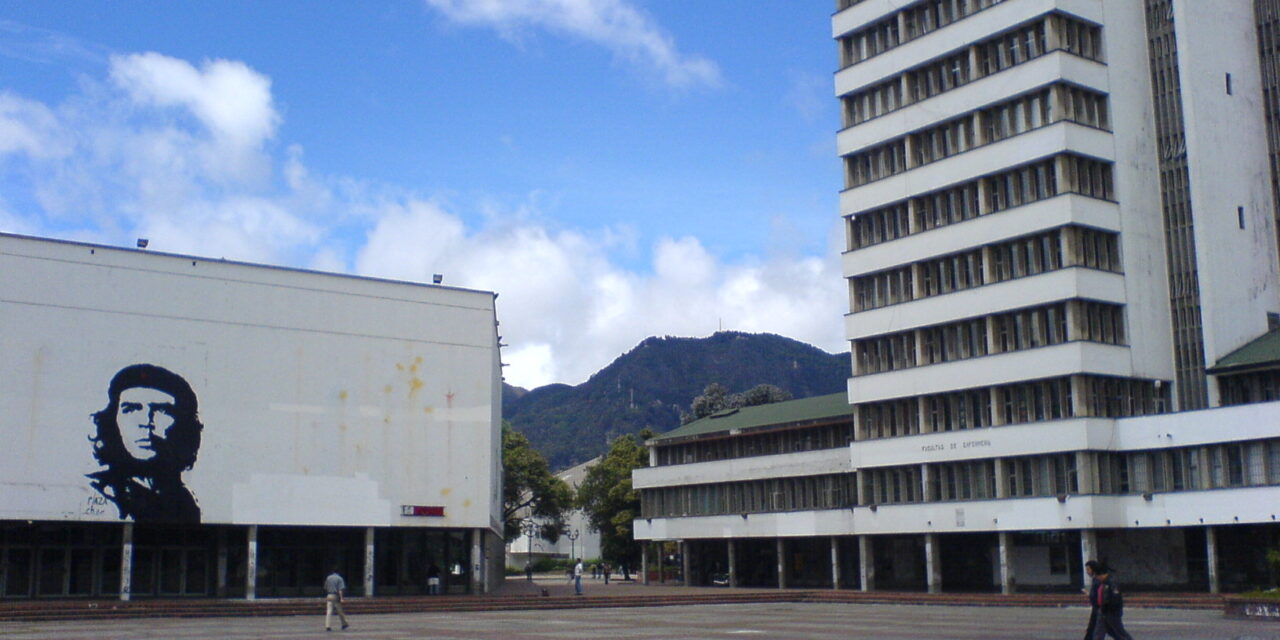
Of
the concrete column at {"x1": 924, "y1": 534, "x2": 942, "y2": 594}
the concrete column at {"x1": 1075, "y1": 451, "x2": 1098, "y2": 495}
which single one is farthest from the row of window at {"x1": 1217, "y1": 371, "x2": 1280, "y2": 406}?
the concrete column at {"x1": 924, "y1": 534, "x2": 942, "y2": 594}

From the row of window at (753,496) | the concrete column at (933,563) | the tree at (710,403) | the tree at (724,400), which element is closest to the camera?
the concrete column at (933,563)

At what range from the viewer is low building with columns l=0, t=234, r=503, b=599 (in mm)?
54906

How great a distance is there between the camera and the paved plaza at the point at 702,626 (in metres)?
33.4

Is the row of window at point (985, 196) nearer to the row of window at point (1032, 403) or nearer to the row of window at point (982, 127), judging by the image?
the row of window at point (982, 127)

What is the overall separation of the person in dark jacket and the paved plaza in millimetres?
7513

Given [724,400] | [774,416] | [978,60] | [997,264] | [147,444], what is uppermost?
[978,60]

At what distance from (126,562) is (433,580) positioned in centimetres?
1414

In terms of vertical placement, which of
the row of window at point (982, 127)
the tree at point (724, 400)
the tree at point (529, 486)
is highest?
the row of window at point (982, 127)

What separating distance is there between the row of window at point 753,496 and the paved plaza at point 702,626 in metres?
23.4

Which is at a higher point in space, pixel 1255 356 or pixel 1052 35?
pixel 1052 35

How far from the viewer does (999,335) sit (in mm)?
64125

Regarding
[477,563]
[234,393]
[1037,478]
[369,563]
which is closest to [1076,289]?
[1037,478]

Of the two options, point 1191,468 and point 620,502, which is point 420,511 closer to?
point 1191,468

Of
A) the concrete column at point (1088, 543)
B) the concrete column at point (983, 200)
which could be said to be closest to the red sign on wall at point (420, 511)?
the concrete column at point (1088, 543)
